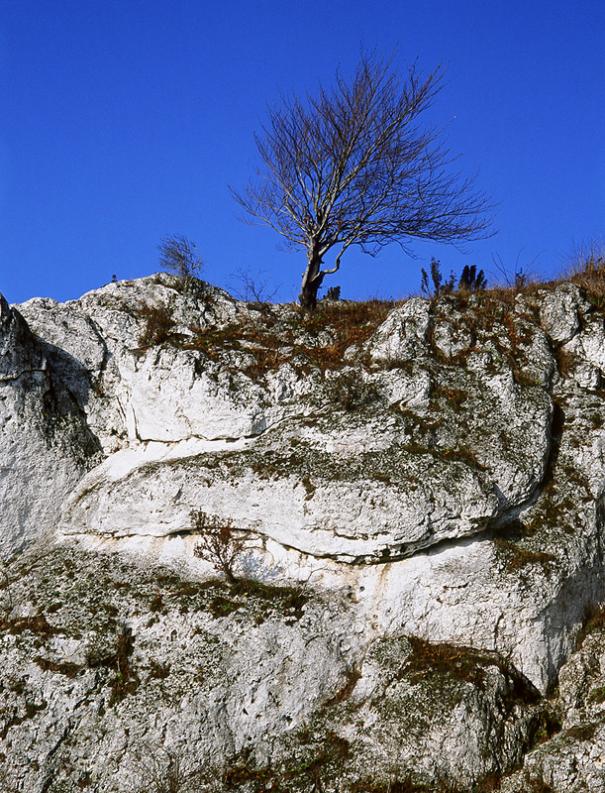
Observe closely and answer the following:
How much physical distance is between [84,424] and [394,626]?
301 inches

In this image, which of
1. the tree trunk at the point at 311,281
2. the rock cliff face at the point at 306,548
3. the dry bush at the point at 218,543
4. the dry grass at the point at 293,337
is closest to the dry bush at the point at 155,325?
the rock cliff face at the point at 306,548

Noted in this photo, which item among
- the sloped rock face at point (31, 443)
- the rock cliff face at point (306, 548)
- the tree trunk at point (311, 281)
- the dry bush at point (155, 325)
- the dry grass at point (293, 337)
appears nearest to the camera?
the rock cliff face at point (306, 548)

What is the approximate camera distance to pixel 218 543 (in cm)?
1262

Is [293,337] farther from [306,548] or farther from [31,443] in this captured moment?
[31,443]

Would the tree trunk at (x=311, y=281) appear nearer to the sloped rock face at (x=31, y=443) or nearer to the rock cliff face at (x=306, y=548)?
the rock cliff face at (x=306, y=548)

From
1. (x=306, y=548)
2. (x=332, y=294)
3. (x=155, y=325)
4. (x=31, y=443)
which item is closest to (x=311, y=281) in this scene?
(x=332, y=294)

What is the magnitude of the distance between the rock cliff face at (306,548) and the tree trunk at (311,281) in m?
2.63

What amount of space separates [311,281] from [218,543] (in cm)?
902

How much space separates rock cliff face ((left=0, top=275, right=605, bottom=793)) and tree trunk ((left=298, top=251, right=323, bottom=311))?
263 cm

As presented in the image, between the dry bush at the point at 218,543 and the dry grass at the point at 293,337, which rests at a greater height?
the dry grass at the point at 293,337

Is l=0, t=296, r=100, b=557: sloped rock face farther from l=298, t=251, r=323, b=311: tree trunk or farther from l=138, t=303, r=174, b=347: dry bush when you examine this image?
l=298, t=251, r=323, b=311: tree trunk

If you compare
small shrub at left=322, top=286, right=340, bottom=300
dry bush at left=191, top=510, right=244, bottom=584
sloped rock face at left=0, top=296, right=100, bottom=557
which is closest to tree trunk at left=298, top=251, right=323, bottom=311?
small shrub at left=322, top=286, right=340, bottom=300

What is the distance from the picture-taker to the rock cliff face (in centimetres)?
1062

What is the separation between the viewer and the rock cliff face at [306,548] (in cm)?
1062
